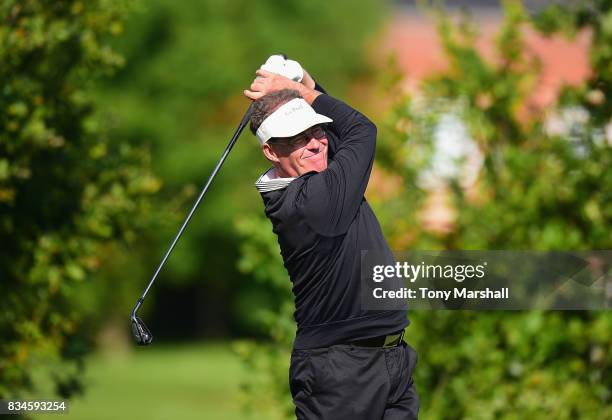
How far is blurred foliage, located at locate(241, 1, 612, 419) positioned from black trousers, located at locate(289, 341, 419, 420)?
305 cm

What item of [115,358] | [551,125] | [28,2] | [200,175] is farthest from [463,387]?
[115,358]

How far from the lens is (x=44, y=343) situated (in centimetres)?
812

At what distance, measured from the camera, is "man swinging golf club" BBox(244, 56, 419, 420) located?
5.17 m

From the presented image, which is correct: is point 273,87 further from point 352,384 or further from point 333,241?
point 352,384

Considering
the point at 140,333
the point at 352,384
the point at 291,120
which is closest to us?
the point at 352,384

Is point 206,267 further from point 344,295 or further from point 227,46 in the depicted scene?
point 344,295

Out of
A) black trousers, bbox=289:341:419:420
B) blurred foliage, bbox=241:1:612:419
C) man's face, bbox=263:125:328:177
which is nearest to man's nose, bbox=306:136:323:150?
man's face, bbox=263:125:328:177

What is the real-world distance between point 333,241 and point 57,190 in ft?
11.1

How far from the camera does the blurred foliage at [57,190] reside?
7.82 meters

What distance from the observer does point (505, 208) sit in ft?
28.0

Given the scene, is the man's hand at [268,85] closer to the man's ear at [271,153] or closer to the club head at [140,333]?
the man's ear at [271,153]

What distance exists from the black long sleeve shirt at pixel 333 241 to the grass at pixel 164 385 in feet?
11.1

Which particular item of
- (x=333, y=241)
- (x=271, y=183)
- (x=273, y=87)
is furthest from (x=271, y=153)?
(x=333, y=241)

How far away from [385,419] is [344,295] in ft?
1.88
